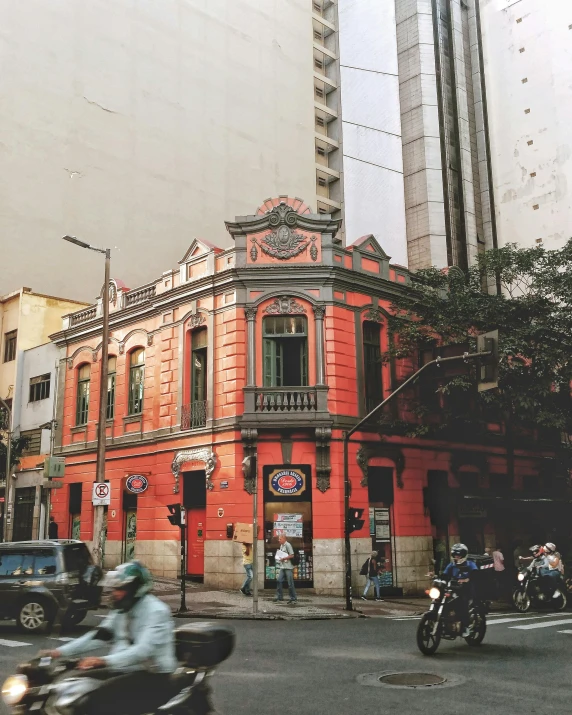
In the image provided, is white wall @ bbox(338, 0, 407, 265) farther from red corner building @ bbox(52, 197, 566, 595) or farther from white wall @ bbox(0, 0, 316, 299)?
red corner building @ bbox(52, 197, 566, 595)

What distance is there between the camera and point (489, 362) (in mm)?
15758

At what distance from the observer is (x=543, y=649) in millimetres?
11641

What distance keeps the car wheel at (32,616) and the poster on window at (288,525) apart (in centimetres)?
961

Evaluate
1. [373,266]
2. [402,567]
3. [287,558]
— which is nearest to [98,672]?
[287,558]

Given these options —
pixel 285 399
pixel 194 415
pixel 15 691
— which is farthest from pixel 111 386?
pixel 15 691

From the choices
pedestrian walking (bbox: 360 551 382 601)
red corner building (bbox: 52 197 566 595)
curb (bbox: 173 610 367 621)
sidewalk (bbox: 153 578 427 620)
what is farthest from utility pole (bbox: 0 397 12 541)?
pedestrian walking (bbox: 360 551 382 601)

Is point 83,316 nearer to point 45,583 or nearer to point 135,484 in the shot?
point 135,484

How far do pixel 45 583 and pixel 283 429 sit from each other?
33.1 ft

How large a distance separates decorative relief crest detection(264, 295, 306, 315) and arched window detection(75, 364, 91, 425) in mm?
10070

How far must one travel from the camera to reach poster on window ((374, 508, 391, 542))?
23.6 meters

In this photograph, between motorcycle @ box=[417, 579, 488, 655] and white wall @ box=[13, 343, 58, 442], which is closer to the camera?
motorcycle @ box=[417, 579, 488, 655]

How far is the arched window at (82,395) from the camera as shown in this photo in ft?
98.9

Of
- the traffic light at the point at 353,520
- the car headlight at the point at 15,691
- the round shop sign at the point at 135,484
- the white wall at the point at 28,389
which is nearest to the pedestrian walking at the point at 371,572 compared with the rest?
the traffic light at the point at 353,520

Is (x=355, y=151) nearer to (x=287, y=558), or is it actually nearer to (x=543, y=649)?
(x=287, y=558)
